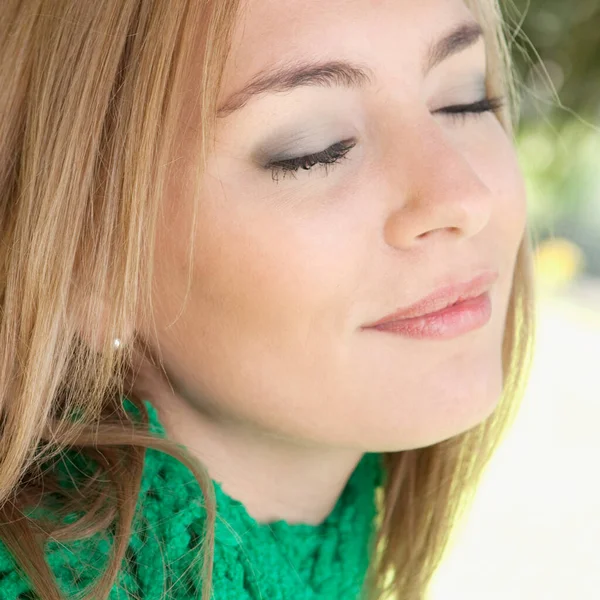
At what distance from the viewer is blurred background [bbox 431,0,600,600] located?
205cm

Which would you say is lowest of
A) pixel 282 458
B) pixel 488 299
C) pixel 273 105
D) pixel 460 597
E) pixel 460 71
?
pixel 460 597

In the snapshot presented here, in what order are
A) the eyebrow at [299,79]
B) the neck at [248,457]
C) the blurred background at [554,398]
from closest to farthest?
the eyebrow at [299,79] → the neck at [248,457] → the blurred background at [554,398]

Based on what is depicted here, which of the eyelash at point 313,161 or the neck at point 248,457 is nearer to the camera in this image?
the eyelash at point 313,161

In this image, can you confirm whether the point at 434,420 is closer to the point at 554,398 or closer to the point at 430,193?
the point at 430,193

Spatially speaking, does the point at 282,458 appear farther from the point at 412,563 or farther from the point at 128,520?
the point at 412,563

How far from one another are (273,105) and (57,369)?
0.34 m

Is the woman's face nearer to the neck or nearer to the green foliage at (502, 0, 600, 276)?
the neck

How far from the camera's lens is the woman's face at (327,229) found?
2.83ft

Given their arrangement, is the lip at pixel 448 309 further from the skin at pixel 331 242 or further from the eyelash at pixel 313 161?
the eyelash at pixel 313 161

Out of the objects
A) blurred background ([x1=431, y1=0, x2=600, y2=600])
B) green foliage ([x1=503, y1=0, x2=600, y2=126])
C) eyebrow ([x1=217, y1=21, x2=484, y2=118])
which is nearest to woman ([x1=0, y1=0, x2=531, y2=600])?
→ eyebrow ([x1=217, y1=21, x2=484, y2=118])

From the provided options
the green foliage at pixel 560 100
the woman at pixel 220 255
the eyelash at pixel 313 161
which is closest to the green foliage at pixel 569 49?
the green foliage at pixel 560 100

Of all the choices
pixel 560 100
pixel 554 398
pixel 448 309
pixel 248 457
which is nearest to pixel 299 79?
pixel 448 309

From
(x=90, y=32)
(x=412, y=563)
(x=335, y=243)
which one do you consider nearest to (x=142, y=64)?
(x=90, y=32)

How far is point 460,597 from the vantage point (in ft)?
6.43
